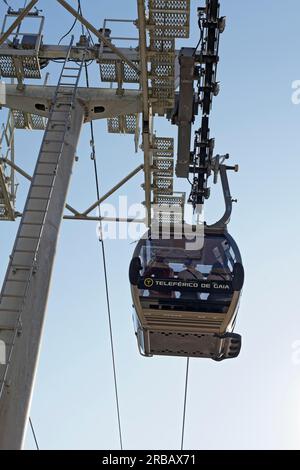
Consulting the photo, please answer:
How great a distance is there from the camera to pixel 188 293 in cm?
986

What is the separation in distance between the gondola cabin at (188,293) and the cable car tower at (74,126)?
458mm

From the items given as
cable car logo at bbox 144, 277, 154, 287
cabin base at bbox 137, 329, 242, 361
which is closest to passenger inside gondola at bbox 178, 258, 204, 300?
cable car logo at bbox 144, 277, 154, 287

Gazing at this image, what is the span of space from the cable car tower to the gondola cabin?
1.50 ft

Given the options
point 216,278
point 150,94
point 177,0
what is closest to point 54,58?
point 150,94

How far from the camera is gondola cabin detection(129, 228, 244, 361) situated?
9.83 metres

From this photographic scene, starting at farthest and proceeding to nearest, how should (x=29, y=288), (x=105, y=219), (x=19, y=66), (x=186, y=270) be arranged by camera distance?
(x=105, y=219), (x=19, y=66), (x=186, y=270), (x=29, y=288)

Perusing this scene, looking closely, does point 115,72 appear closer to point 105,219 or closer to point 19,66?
point 19,66

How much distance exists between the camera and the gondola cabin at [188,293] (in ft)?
32.2

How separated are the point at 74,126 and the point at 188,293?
A: 10.9 feet

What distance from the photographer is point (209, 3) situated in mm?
10617

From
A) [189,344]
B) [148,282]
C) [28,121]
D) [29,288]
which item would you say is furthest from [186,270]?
[28,121]

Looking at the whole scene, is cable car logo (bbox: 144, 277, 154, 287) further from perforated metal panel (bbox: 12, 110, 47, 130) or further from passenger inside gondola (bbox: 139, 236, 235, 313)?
perforated metal panel (bbox: 12, 110, 47, 130)

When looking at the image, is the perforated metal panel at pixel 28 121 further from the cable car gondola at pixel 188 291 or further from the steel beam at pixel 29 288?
the cable car gondola at pixel 188 291
